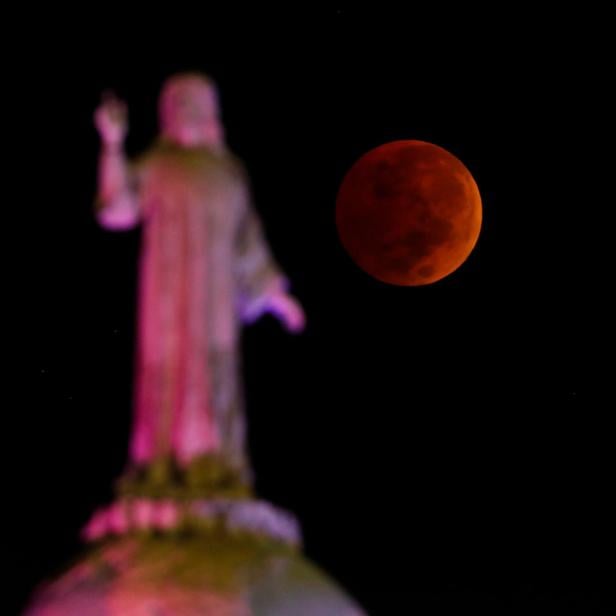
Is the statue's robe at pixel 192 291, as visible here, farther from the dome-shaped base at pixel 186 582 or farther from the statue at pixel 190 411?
the dome-shaped base at pixel 186 582

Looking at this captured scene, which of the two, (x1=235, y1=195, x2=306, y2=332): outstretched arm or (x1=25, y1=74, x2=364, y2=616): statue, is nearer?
(x1=25, y1=74, x2=364, y2=616): statue

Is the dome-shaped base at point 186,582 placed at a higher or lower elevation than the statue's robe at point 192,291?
lower

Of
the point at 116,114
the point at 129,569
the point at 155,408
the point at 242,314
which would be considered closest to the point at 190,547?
the point at 129,569

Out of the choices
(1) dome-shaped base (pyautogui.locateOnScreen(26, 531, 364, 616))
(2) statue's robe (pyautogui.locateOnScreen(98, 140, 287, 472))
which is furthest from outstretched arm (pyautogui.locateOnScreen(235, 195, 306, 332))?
(1) dome-shaped base (pyautogui.locateOnScreen(26, 531, 364, 616))

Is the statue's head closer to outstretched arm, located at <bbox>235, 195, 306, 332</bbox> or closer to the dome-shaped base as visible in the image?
outstretched arm, located at <bbox>235, 195, 306, 332</bbox>

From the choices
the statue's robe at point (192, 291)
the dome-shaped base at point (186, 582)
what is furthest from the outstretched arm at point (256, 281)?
the dome-shaped base at point (186, 582)

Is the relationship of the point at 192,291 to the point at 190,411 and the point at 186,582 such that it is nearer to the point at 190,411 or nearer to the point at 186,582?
the point at 190,411

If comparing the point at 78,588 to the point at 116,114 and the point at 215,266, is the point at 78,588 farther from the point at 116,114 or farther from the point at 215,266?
the point at 116,114
